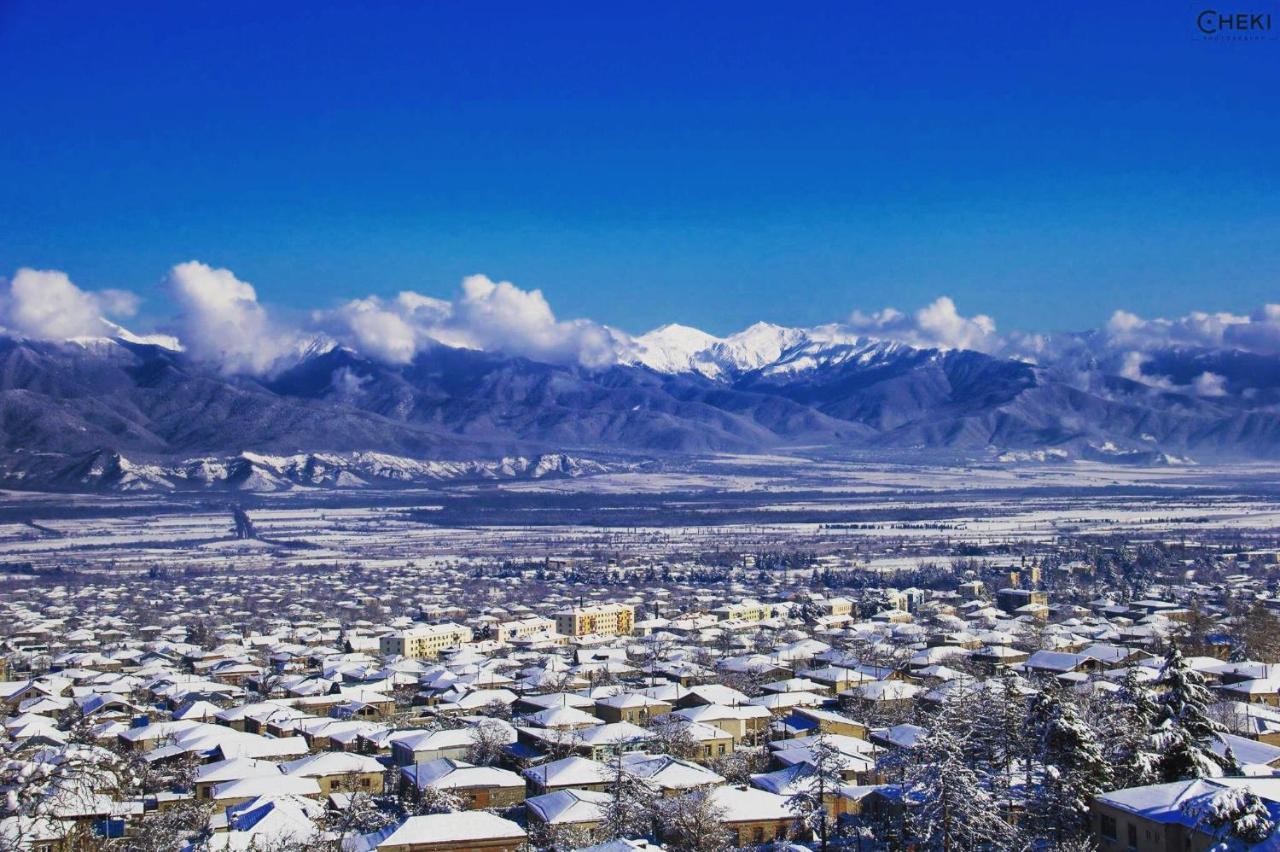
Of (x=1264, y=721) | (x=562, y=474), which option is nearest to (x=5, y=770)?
(x=1264, y=721)

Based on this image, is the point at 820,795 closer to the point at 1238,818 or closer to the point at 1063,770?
the point at 1063,770

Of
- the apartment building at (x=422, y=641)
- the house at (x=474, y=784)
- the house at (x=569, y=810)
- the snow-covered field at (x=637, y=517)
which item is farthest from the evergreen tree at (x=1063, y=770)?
the snow-covered field at (x=637, y=517)

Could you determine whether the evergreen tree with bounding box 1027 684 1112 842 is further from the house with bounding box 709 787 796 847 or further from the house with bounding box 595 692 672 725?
the house with bounding box 595 692 672 725

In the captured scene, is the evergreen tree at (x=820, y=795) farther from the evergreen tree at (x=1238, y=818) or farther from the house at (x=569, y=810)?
the evergreen tree at (x=1238, y=818)

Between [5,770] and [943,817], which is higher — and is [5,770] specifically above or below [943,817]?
above

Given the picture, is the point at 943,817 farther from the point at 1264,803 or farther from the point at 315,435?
the point at 315,435

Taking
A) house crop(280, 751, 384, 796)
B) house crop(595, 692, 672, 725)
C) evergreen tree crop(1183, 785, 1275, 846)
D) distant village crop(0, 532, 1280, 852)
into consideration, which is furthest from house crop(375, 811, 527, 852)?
house crop(595, 692, 672, 725)
